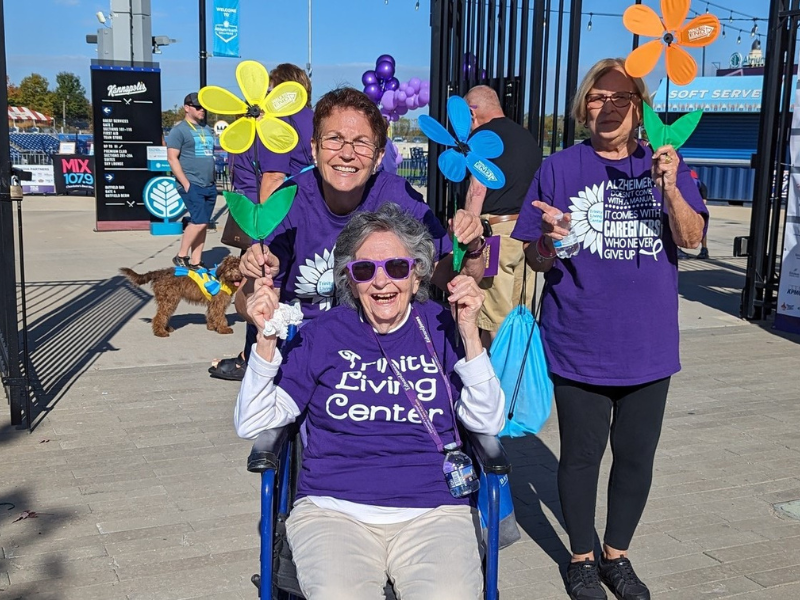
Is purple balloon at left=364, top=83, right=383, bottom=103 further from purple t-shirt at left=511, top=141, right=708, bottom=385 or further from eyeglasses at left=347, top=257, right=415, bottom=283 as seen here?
eyeglasses at left=347, top=257, right=415, bottom=283

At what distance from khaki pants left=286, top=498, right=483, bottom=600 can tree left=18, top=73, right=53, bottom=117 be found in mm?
61590

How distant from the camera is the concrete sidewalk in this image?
3377 millimetres

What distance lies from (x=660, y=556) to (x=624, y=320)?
1.19 meters

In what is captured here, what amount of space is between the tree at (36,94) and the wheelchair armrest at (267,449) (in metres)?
61.4

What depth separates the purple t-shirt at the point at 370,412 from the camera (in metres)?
2.61

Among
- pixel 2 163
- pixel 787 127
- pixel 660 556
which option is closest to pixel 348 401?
pixel 660 556

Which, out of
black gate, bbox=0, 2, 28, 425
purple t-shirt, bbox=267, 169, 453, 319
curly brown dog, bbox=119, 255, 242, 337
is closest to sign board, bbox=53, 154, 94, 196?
curly brown dog, bbox=119, 255, 242, 337

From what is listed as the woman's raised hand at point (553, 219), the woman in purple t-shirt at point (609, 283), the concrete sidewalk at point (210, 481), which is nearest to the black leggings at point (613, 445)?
the woman in purple t-shirt at point (609, 283)

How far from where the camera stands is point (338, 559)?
2.40 meters

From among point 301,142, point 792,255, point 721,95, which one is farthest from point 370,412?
point 721,95

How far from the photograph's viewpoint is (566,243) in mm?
2926

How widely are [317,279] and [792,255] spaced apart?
5.94 meters

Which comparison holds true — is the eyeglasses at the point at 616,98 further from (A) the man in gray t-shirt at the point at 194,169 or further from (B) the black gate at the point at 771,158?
(A) the man in gray t-shirt at the point at 194,169

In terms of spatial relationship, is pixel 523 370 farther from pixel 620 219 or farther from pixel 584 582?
pixel 584 582
